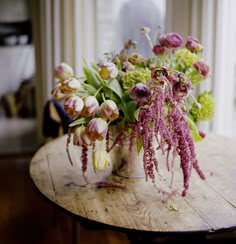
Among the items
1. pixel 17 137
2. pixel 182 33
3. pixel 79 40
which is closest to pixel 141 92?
pixel 182 33

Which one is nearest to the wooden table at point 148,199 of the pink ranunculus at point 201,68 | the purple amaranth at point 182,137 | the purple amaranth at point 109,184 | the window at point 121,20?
the purple amaranth at point 109,184

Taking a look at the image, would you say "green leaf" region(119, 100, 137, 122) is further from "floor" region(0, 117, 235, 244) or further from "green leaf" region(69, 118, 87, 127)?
"floor" region(0, 117, 235, 244)

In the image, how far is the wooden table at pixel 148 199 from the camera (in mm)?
1251

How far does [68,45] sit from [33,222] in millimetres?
1704

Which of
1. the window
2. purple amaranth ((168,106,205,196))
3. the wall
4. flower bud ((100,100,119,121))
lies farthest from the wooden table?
the wall

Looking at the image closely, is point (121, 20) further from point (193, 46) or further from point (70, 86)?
point (70, 86)

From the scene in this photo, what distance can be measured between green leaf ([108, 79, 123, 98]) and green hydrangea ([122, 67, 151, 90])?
0.11ft

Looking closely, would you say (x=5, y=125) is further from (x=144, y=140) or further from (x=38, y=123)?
(x=144, y=140)

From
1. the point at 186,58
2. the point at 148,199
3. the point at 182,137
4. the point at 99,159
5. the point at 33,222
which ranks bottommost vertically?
the point at 33,222

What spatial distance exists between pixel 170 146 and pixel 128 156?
0.34m

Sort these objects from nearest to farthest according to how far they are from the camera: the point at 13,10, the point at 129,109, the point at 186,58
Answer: the point at 129,109 < the point at 186,58 < the point at 13,10

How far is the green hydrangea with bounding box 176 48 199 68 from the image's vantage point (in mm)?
1612

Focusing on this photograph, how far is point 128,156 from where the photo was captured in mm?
1611

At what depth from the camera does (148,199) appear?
1.45m
